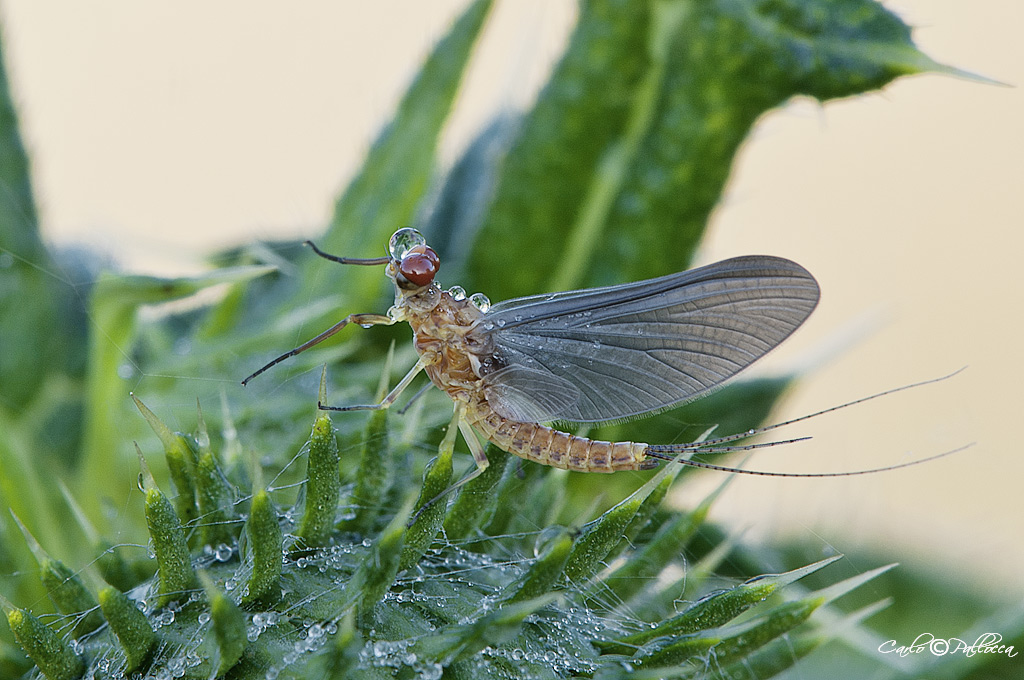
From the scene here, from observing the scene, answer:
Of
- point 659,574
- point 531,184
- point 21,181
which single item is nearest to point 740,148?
point 531,184

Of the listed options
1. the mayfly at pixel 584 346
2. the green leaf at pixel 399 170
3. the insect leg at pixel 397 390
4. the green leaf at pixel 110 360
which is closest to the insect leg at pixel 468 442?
the mayfly at pixel 584 346

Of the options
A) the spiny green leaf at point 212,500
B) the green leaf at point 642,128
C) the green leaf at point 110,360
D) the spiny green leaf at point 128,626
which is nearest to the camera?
the spiny green leaf at point 128,626

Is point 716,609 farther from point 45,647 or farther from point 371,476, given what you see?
point 45,647

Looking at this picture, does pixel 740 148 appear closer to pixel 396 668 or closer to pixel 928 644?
pixel 928 644

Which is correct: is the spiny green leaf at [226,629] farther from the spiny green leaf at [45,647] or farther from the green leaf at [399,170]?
the green leaf at [399,170]

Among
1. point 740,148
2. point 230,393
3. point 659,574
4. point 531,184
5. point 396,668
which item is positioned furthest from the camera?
point 531,184

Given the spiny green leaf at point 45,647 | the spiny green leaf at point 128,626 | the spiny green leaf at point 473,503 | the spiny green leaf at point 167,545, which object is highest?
the spiny green leaf at point 473,503

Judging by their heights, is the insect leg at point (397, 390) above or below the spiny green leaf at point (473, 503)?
above

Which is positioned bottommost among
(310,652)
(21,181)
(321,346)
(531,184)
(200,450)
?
(310,652)
